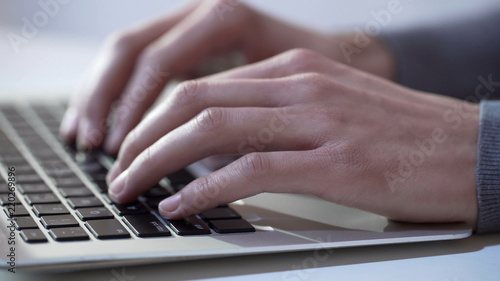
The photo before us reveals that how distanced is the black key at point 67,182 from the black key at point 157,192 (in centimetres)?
8

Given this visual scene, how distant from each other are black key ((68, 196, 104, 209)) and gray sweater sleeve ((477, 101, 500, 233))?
0.38 metres

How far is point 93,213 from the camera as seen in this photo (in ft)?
1.67

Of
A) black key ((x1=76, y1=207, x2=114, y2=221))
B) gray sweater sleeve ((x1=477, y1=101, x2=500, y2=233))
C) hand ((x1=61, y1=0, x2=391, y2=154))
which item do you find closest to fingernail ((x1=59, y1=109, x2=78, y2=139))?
hand ((x1=61, y1=0, x2=391, y2=154))

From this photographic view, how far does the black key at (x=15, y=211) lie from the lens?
19.3 inches

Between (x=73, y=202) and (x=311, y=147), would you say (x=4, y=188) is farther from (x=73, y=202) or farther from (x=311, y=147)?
(x=311, y=147)

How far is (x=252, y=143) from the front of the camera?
0.56 metres

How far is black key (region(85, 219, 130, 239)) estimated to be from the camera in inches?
17.9

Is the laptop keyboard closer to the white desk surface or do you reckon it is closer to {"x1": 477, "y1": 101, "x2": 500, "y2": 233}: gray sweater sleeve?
the white desk surface

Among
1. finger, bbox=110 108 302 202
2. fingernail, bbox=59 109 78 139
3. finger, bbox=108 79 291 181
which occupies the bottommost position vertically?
finger, bbox=110 108 302 202

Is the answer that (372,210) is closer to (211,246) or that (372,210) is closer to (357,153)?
(357,153)

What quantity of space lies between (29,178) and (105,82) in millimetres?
279

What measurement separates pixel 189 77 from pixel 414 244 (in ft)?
1.82

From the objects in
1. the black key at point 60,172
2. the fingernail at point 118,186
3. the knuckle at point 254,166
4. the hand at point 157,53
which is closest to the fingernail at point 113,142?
the hand at point 157,53

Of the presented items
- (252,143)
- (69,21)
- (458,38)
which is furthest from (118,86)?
(69,21)
